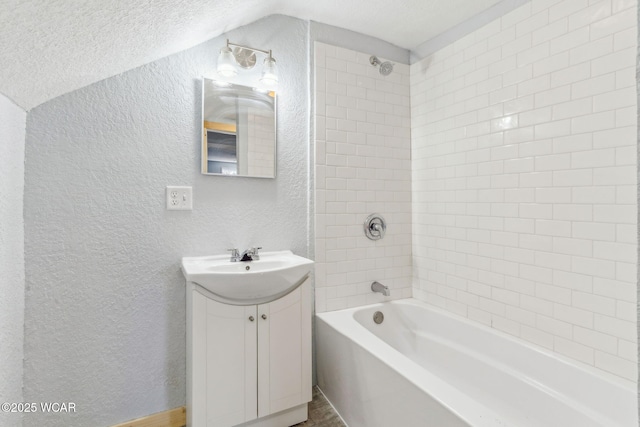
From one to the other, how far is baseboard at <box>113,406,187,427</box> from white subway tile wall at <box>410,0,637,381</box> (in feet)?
5.63

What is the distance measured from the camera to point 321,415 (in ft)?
5.90

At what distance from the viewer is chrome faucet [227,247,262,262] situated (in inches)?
68.0

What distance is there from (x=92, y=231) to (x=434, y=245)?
205 centimetres

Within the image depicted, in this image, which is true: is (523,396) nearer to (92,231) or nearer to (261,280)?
(261,280)

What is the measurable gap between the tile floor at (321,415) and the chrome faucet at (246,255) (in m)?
0.95

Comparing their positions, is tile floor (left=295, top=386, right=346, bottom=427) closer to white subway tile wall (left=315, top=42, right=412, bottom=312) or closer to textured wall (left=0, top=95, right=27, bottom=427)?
white subway tile wall (left=315, top=42, right=412, bottom=312)

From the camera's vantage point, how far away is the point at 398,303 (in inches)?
88.0

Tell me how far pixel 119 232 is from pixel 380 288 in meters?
1.61

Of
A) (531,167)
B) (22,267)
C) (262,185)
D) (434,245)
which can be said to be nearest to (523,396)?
(434,245)

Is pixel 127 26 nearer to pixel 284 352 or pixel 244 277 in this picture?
pixel 244 277

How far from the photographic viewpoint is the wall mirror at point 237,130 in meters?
1.76

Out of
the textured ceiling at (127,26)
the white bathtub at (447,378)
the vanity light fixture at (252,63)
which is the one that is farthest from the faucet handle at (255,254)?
the textured ceiling at (127,26)

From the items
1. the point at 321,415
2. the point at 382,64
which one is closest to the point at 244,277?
the point at 321,415

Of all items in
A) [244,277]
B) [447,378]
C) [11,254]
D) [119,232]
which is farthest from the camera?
[447,378]
